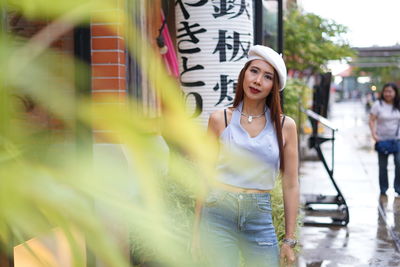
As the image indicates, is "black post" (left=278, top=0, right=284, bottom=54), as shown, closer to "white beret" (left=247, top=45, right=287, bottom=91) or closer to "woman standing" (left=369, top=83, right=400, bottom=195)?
"woman standing" (left=369, top=83, right=400, bottom=195)

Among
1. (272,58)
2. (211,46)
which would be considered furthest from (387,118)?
(272,58)

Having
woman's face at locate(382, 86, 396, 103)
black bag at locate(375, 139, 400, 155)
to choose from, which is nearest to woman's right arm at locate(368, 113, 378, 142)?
black bag at locate(375, 139, 400, 155)

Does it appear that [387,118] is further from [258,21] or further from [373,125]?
[258,21]

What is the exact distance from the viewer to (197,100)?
4734mm

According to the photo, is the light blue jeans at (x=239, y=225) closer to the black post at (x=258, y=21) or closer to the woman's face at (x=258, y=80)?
the woman's face at (x=258, y=80)

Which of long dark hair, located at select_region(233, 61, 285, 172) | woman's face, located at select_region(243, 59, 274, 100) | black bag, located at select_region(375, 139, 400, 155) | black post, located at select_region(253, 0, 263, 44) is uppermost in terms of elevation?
black post, located at select_region(253, 0, 263, 44)

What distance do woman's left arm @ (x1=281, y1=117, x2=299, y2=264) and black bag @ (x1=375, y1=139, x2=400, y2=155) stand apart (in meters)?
5.88

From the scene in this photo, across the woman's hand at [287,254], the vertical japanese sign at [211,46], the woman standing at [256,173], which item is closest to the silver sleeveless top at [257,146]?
the woman standing at [256,173]

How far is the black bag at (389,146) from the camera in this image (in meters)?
8.34

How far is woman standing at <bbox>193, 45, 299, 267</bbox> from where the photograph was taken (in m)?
2.65

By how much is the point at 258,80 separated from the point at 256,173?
0.48m

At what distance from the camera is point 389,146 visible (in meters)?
8.37

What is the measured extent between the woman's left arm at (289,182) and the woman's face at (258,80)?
0.20 m

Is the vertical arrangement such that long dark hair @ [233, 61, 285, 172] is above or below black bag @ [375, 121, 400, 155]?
above
